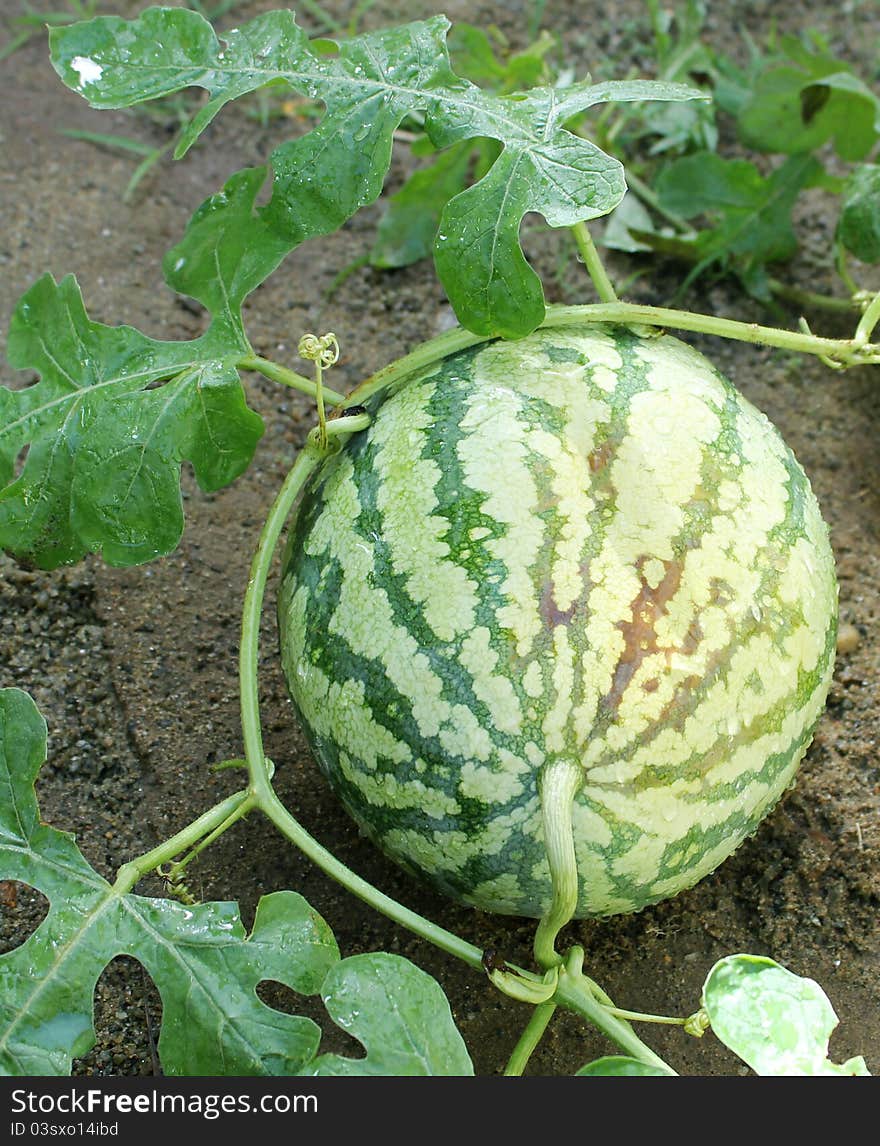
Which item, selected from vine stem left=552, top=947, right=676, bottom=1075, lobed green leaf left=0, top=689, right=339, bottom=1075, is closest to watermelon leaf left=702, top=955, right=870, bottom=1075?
vine stem left=552, top=947, right=676, bottom=1075

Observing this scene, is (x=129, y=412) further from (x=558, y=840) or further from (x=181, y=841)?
(x=558, y=840)

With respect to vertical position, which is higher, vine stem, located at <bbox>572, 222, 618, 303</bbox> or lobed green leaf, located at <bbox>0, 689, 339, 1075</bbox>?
vine stem, located at <bbox>572, 222, 618, 303</bbox>

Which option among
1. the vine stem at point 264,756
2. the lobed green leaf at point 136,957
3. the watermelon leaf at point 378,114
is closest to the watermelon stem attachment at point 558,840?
the vine stem at point 264,756

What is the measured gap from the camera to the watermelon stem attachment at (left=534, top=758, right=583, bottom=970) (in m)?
1.68

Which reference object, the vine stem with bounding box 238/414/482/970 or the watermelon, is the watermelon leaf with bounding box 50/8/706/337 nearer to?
the watermelon

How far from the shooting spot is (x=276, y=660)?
2582 millimetres

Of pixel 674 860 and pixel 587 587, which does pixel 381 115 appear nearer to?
pixel 587 587

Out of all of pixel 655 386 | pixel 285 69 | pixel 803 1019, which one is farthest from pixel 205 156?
pixel 803 1019

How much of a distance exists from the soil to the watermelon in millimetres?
295

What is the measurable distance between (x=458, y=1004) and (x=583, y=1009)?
39cm

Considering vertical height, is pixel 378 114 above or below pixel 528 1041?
above

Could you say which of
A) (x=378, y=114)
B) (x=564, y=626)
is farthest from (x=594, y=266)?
(x=564, y=626)

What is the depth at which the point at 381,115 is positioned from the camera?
6.79ft

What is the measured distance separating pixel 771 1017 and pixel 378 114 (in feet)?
4.95
